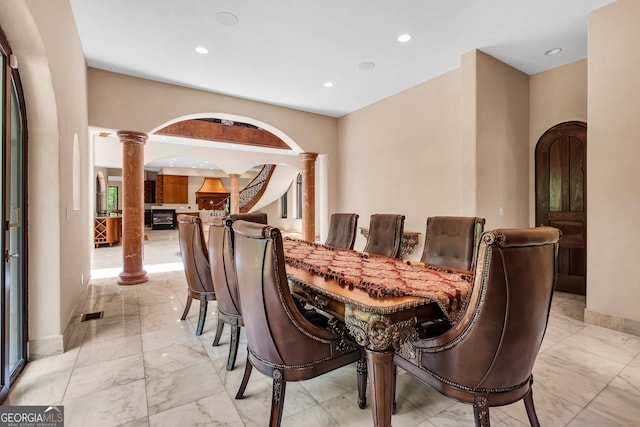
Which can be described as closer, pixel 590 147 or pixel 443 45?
pixel 590 147

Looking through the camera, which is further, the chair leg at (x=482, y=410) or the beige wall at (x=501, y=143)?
the beige wall at (x=501, y=143)

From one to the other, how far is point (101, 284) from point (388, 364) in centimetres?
465

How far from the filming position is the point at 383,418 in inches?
52.7

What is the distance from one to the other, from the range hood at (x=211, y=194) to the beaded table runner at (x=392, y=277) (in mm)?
12566

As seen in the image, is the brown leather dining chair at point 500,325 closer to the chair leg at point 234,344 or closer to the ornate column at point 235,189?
the chair leg at point 234,344

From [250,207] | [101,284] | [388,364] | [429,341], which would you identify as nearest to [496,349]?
[429,341]

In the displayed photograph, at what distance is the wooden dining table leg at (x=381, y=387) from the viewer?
1342 millimetres

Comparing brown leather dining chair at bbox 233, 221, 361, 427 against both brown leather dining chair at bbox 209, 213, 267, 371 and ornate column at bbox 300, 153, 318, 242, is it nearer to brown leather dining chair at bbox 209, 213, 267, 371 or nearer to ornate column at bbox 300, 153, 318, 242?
brown leather dining chair at bbox 209, 213, 267, 371

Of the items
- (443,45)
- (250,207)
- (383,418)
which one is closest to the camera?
(383,418)

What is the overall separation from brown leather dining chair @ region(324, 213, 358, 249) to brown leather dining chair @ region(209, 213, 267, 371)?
1696mm

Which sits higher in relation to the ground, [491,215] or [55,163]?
[55,163]

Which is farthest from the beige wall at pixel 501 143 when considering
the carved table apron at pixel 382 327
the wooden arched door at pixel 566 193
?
the carved table apron at pixel 382 327

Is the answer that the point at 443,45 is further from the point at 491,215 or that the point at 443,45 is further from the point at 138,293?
the point at 138,293

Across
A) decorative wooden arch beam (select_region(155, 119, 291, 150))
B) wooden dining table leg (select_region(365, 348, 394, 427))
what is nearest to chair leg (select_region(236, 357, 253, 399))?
wooden dining table leg (select_region(365, 348, 394, 427))
